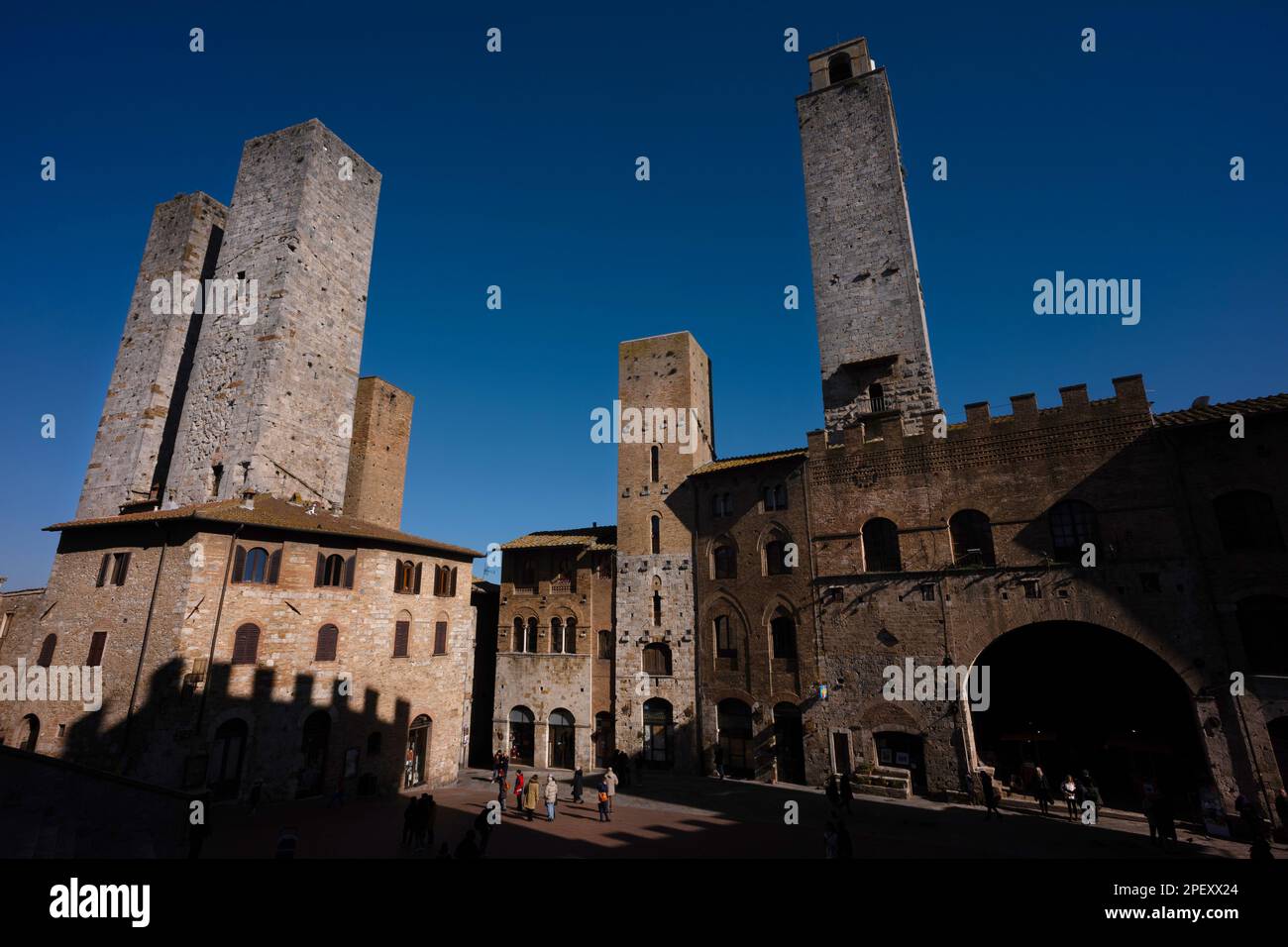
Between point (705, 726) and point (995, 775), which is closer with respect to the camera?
point (995, 775)

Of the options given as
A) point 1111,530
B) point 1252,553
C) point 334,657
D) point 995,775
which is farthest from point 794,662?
point 334,657

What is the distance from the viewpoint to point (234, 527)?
19266 millimetres

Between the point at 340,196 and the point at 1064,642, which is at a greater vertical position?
the point at 340,196

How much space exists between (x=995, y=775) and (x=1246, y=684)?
826cm

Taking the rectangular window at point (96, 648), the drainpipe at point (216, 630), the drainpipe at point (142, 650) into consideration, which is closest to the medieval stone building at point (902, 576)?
the drainpipe at point (216, 630)

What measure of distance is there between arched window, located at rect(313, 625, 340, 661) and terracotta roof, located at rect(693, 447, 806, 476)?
1669cm

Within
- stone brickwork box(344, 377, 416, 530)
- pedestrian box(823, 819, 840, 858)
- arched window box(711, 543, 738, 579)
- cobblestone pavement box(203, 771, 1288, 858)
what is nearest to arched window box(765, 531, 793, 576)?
arched window box(711, 543, 738, 579)

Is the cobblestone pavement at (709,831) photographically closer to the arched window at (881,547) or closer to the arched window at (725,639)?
the arched window at (725,639)

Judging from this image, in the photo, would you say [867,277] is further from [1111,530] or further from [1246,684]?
[1246,684]

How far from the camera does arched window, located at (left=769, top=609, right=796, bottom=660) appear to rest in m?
24.5

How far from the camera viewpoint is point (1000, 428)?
2189cm

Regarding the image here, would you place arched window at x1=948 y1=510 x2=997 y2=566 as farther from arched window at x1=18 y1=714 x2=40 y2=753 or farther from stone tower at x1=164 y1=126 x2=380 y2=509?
arched window at x1=18 y1=714 x2=40 y2=753

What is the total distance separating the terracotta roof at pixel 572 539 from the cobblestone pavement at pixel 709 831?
11846mm

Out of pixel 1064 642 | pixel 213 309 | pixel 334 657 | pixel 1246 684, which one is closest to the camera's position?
pixel 1246 684
